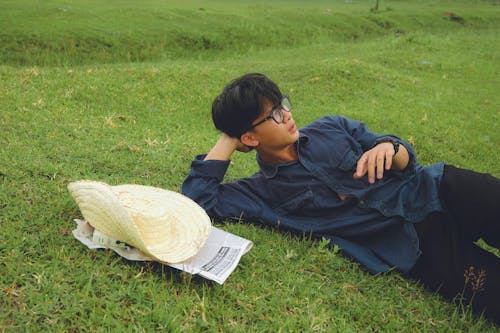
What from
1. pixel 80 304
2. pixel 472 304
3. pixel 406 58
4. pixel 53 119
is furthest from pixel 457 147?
pixel 406 58

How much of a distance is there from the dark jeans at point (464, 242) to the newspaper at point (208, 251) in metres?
1.18

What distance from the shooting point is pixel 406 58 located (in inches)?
522

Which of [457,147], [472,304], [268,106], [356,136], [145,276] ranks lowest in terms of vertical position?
[457,147]

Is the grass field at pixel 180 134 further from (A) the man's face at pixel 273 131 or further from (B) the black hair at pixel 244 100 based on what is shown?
(B) the black hair at pixel 244 100

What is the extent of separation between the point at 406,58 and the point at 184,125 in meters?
8.61

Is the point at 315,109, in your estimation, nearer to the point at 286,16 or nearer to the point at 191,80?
the point at 191,80

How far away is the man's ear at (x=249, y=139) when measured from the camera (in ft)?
10.5

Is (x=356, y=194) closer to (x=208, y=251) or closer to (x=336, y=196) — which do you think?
(x=336, y=196)

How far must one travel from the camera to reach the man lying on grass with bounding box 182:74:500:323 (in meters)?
2.88

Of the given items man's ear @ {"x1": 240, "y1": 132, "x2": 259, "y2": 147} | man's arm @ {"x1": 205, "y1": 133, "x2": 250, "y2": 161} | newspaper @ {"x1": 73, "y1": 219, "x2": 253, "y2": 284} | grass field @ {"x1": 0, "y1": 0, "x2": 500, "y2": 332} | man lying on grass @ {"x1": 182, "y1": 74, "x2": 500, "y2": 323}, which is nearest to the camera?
grass field @ {"x1": 0, "y1": 0, "x2": 500, "y2": 332}

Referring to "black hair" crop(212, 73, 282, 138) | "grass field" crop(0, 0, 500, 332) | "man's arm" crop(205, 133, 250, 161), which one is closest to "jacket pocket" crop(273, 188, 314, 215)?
"grass field" crop(0, 0, 500, 332)

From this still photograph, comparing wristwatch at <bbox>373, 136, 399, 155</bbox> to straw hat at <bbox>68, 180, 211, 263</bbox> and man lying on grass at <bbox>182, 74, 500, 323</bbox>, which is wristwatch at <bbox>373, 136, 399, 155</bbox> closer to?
man lying on grass at <bbox>182, 74, 500, 323</bbox>

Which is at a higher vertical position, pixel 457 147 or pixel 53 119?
pixel 53 119

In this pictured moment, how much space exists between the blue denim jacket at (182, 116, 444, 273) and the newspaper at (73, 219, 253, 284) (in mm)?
389
